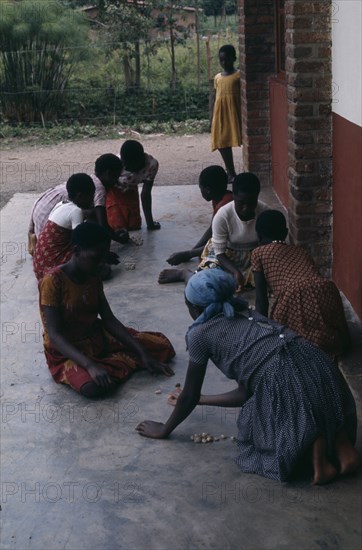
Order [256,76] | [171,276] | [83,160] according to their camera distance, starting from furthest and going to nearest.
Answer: [83,160], [256,76], [171,276]

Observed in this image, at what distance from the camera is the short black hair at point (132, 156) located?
7.68 m

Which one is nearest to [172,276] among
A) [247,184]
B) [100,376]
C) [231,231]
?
[231,231]

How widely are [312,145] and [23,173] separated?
768 centimetres

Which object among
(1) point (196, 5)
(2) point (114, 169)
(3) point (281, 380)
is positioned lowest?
(3) point (281, 380)

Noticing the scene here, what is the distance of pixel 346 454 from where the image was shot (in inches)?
149

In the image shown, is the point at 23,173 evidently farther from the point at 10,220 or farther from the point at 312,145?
the point at 312,145

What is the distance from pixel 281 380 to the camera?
3.82m

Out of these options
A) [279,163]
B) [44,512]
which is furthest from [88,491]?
[279,163]

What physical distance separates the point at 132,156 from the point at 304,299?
3.50m

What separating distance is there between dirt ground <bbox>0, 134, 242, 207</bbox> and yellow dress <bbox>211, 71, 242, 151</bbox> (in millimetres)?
1153

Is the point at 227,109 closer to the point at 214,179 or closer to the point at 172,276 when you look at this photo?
the point at 172,276

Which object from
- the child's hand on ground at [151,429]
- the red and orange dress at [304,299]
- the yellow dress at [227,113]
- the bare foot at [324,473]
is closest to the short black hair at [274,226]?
the red and orange dress at [304,299]

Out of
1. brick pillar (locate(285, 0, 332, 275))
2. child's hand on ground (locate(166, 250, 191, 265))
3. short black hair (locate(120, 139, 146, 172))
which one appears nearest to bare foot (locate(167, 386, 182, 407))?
brick pillar (locate(285, 0, 332, 275))

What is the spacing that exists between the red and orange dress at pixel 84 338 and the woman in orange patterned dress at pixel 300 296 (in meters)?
0.78
